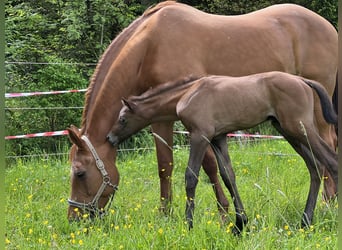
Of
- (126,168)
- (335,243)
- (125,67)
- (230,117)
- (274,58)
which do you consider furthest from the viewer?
(126,168)

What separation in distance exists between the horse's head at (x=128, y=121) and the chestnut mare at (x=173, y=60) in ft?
0.72

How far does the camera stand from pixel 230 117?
3617 millimetres

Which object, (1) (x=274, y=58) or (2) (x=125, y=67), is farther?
(1) (x=274, y=58)

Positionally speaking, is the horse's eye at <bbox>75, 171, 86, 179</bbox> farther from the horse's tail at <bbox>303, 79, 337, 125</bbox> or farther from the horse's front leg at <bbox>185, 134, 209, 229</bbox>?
the horse's tail at <bbox>303, 79, 337, 125</bbox>

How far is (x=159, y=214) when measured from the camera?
12.7 ft

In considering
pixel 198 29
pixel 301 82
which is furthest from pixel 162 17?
pixel 301 82

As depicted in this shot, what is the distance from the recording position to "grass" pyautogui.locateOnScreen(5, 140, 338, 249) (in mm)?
2945

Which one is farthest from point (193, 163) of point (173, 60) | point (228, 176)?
point (173, 60)

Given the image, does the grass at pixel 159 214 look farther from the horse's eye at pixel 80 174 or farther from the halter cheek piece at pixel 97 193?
the horse's eye at pixel 80 174

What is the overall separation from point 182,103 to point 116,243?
1174mm

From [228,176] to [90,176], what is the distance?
48.7 inches

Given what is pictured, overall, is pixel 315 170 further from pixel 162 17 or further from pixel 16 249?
pixel 16 249

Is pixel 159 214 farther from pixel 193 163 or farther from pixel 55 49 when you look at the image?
pixel 55 49

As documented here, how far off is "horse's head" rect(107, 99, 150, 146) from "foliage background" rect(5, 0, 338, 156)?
344 cm
